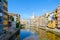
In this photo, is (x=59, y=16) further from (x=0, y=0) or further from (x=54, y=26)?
(x=0, y=0)

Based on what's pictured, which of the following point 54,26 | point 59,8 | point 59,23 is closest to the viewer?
point 59,23

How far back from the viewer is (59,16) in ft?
324

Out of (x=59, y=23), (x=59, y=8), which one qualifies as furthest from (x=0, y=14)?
(x=59, y=8)

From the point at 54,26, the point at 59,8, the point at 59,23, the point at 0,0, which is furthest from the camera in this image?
the point at 54,26

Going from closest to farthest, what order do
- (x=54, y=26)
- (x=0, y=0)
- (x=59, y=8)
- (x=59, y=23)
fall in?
1. (x=0, y=0)
2. (x=59, y=23)
3. (x=59, y=8)
4. (x=54, y=26)

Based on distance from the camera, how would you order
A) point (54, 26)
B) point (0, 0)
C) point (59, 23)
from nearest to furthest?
point (0, 0), point (59, 23), point (54, 26)

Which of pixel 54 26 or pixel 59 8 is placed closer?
pixel 59 8

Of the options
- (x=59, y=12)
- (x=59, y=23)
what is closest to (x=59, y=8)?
(x=59, y=12)

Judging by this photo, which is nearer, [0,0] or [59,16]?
[0,0]

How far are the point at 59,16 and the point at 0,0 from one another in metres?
53.4

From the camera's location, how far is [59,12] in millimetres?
100375

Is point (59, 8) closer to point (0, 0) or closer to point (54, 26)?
point (54, 26)

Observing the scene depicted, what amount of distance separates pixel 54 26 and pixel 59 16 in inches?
476

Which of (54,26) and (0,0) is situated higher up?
(0,0)
